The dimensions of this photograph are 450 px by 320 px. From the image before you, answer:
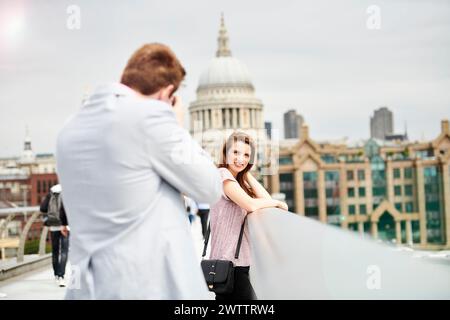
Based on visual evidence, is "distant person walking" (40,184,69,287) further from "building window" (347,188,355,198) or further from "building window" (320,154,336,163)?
"building window" (320,154,336,163)

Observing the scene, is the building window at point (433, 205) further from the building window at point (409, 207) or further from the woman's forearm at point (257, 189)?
the woman's forearm at point (257, 189)

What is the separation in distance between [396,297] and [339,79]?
8498 cm

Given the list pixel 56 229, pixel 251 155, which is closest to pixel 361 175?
pixel 56 229

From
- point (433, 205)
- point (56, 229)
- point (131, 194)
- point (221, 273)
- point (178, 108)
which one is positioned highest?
point (178, 108)

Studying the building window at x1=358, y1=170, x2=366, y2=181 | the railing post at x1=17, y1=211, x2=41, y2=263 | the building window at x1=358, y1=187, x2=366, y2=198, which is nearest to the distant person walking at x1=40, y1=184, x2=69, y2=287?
the railing post at x1=17, y1=211, x2=41, y2=263

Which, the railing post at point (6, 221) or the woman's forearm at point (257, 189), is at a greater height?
the woman's forearm at point (257, 189)

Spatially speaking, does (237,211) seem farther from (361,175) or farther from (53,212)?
(361,175)

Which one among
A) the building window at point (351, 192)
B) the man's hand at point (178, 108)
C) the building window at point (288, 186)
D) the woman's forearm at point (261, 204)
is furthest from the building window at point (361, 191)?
A: the man's hand at point (178, 108)

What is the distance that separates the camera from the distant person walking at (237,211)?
301 cm

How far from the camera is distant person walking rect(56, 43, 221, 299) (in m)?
1.81

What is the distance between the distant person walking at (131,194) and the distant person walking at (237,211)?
3.64 feet

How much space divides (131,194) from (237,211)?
4.05 feet

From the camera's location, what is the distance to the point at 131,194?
1827 mm

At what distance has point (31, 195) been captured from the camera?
89.9 metres
